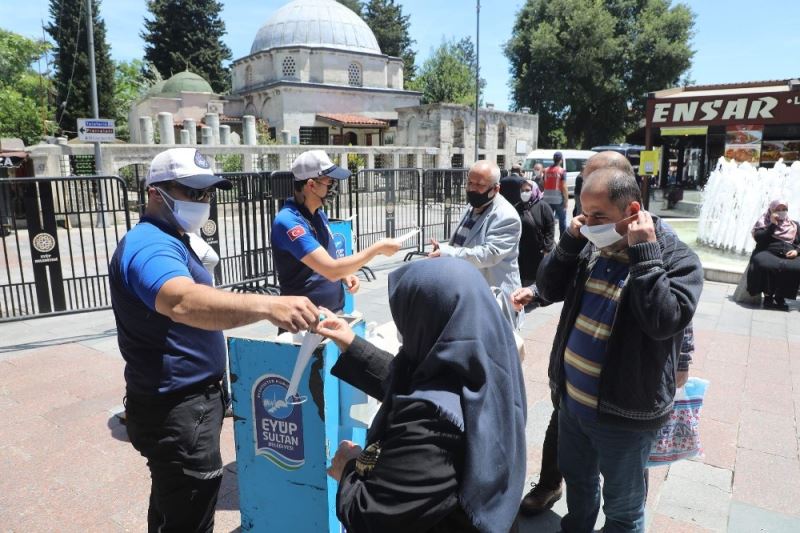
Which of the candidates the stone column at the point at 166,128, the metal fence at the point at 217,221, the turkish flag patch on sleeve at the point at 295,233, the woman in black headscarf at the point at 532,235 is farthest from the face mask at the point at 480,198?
the stone column at the point at 166,128

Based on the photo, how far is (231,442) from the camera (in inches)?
158

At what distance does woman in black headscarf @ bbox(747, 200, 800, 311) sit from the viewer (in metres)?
7.61

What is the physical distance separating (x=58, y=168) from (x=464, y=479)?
23.2 meters

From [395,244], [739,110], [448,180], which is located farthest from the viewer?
[739,110]

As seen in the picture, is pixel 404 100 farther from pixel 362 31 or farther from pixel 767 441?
pixel 767 441

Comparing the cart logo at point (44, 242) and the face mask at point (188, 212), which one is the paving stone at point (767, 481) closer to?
the face mask at point (188, 212)

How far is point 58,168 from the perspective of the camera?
20.1 meters

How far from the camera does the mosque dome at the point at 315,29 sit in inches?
1626

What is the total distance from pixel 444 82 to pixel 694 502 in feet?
191

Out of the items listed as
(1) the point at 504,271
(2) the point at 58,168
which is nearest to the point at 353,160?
(2) the point at 58,168

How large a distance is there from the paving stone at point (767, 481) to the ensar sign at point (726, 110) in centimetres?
1771

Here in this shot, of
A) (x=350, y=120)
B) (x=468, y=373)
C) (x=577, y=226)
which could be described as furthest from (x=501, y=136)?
(x=468, y=373)

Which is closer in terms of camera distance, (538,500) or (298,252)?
(538,500)

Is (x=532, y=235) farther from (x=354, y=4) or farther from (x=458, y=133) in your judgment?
(x=354, y=4)
